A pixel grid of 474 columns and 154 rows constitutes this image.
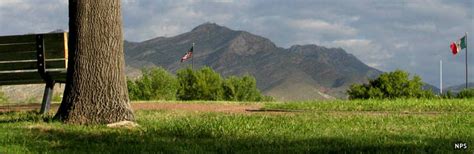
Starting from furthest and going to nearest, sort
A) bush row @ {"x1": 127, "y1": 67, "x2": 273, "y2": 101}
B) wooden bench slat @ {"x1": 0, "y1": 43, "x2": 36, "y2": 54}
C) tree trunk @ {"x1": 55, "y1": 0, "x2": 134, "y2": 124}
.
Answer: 1. bush row @ {"x1": 127, "y1": 67, "x2": 273, "y2": 101}
2. wooden bench slat @ {"x1": 0, "y1": 43, "x2": 36, "y2": 54}
3. tree trunk @ {"x1": 55, "y1": 0, "x2": 134, "y2": 124}

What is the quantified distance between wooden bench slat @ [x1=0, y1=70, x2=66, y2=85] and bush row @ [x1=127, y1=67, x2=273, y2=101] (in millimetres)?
45077

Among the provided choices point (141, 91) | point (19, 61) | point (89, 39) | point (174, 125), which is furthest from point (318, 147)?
point (141, 91)

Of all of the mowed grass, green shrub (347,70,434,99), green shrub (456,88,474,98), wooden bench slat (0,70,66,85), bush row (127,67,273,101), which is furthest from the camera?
bush row (127,67,273,101)

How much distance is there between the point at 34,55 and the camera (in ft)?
37.9

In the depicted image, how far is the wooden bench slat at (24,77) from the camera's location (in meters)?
11.7

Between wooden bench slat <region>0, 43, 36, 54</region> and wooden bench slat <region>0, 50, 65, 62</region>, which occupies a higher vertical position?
wooden bench slat <region>0, 43, 36, 54</region>

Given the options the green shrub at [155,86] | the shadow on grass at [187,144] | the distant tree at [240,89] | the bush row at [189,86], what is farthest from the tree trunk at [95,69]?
the distant tree at [240,89]

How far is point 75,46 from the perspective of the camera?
9695 millimetres

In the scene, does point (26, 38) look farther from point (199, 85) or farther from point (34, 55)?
point (199, 85)

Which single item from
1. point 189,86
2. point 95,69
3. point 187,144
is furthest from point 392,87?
point 187,144

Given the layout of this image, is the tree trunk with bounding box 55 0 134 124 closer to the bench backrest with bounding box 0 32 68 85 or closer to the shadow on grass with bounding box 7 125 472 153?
the shadow on grass with bounding box 7 125 472 153

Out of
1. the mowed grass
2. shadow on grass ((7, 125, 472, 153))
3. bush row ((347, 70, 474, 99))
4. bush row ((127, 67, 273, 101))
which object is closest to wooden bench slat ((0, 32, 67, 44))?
the mowed grass

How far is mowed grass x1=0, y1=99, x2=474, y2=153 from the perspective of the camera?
22.6 ft

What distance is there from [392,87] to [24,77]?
53.4 m
